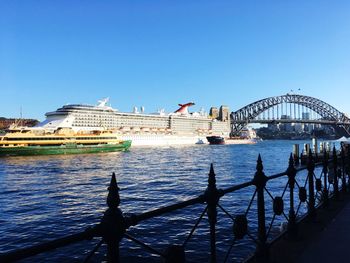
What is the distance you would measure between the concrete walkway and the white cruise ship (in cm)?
7835

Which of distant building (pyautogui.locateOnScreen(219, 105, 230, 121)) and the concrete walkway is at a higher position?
distant building (pyautogui.locateOnScreen(219, 105, 230, 121))

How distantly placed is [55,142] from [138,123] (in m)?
54.5

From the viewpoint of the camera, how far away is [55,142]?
59.8 meters

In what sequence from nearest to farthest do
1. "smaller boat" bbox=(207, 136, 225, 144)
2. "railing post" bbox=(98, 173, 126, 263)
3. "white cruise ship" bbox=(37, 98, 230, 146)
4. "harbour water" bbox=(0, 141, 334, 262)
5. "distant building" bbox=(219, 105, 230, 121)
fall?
"railing post" bbox=(98, 173, 126, 263)
"harbour water" bbox=(0, 141, 334, 262)
"white cruise ship" bbox=(37, 98, 230, 146)
"smaller boat" bbox=(207, 136, 225, 144)
"distant building" bbox=(219, 105, 230, 121)

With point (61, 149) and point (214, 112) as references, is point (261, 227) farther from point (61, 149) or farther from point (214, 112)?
point (214, 112)

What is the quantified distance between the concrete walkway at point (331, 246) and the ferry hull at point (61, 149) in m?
56.8

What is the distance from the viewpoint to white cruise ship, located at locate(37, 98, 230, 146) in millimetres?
94500

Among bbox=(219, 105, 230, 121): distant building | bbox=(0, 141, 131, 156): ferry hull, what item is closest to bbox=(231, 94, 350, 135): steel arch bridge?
bbox=(219, 105, 230, 121): distant building

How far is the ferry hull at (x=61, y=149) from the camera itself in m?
54.0

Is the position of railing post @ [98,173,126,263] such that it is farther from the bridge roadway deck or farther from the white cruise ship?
the white cruise ship

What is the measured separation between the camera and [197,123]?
445ft

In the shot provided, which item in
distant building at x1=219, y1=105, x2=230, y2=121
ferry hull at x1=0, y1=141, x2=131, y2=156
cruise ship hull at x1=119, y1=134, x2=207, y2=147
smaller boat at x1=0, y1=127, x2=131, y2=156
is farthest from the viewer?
distant building at x1=219, y1=105, x2=230, y2=121

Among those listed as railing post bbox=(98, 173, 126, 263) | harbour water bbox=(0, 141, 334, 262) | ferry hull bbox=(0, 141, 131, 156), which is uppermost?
railing post bbox=(98, 173, 126, 263)

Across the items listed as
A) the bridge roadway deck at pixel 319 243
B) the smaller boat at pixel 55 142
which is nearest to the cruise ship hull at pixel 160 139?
the smaller boat at pixel 55 142
